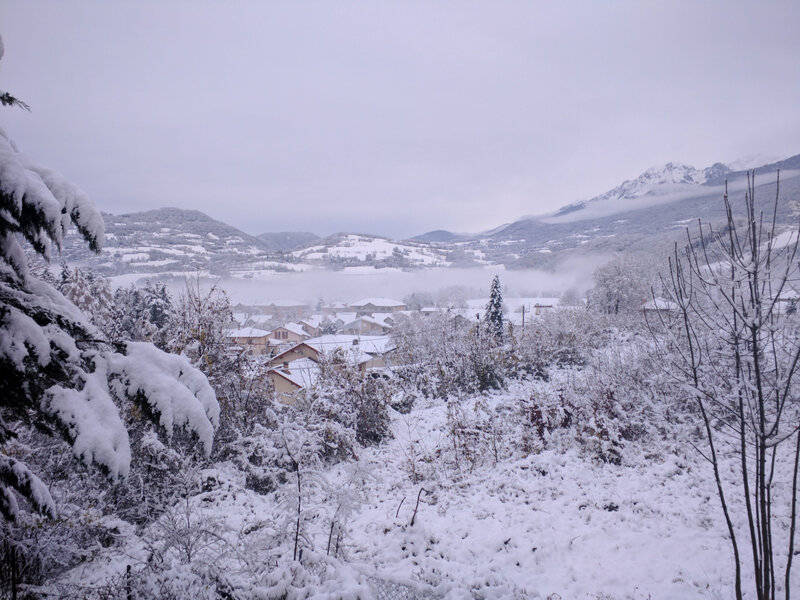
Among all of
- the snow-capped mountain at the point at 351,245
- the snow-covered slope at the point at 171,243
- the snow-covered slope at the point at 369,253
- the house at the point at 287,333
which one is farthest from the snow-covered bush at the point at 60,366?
the snow-covered slope at the point at 369,253

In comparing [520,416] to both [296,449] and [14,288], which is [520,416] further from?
[14,288]

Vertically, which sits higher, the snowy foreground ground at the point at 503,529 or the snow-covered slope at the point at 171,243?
the snow-covered slope at the point at 171,243

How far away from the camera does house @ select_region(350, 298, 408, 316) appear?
84.8 m

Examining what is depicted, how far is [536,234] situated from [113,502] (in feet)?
665

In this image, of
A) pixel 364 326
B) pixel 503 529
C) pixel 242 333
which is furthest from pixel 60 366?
pixel 364 326

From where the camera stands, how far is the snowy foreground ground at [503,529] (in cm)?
366

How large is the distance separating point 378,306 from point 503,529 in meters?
81.5

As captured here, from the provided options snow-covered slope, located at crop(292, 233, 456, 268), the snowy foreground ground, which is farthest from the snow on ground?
snow-covered slope, located at crop(292, 233, 456, 268)

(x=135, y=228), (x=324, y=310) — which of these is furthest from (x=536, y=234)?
(x=135, y=228)

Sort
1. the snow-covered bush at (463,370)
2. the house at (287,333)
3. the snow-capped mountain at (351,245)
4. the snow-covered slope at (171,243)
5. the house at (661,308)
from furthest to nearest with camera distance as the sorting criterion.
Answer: the snow-capped mountain at (351,245)
the snow-covered slope at (171,243)
the house at (287,333)
the snow-covered bush at (463,370)
the house at (661,308)

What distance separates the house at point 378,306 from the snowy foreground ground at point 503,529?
7579 centimetres

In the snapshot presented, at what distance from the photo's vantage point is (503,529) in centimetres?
Answer: 535

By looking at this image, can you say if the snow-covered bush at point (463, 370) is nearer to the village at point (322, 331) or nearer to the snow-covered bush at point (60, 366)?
the village at point (322, 331)

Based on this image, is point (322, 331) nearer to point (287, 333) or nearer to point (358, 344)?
point (287, 333)
